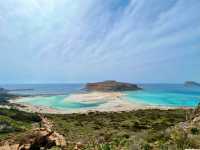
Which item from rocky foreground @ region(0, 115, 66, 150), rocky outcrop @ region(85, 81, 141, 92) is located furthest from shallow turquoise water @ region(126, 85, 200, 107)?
rocky foreground @ region(0, 115, 66, 150)

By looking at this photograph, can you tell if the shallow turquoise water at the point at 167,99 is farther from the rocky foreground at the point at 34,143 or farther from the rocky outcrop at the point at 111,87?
the rocky foreground at the point at 34,143

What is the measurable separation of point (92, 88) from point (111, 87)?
15.2m

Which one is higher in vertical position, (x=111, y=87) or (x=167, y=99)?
(x=111, y=87)

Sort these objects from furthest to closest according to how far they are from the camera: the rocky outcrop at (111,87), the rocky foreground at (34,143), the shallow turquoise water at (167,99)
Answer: the rocky outcrop at (111,87) < the shallow turquoise water at (167,99) < the rocky foreground at (34,143)

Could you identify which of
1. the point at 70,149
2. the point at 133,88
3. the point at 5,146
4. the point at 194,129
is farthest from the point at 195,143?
the point at 133,88

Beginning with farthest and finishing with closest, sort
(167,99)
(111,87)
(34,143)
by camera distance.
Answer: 1. (111,87)
2. (167,99)
3. (34,143)

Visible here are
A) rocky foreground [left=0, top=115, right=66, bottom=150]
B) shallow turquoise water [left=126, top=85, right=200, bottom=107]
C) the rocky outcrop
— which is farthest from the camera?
the rocky outcrop

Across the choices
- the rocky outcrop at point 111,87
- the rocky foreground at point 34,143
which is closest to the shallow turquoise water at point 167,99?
the rocky outcrop at point 111,87

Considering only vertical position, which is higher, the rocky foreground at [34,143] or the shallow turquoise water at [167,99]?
the shallow turquoise water at [167,99]

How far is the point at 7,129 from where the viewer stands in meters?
29.1

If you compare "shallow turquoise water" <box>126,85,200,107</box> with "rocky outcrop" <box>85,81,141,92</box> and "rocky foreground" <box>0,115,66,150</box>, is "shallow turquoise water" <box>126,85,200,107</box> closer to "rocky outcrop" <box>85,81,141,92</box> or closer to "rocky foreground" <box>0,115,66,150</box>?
"rocky outcrop" <box>85,81,141,92</box>

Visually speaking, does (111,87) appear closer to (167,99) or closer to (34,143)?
(167,99)

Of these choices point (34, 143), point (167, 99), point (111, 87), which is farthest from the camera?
point (111, 87)

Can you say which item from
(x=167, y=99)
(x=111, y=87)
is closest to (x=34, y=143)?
(x=167, y=99)
